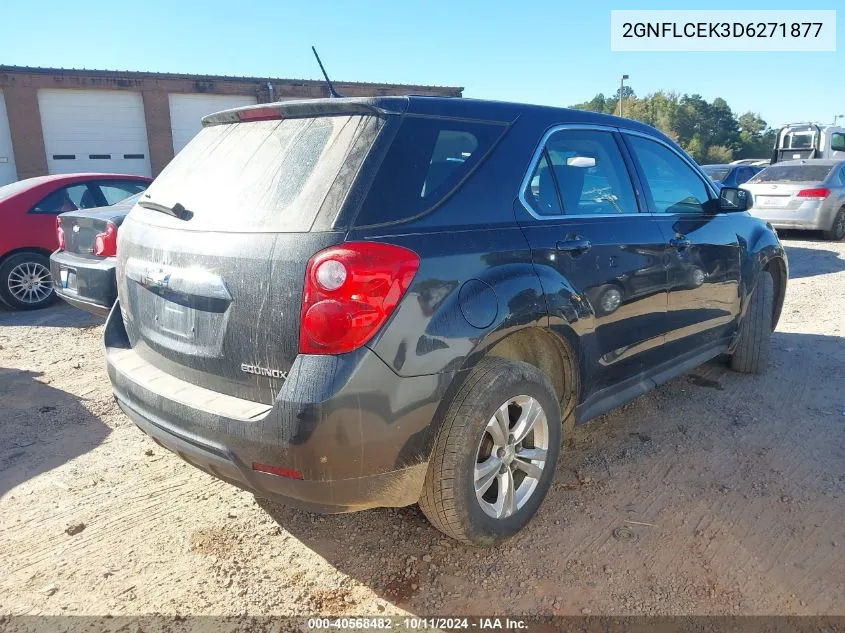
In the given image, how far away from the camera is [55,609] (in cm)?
228

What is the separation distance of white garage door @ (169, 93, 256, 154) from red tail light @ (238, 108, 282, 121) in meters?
22.6

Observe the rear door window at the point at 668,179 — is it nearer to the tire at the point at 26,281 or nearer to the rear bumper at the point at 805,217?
the tire at the point at 26,281

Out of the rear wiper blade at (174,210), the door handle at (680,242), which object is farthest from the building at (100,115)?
the rear wiper blade at (174,210)

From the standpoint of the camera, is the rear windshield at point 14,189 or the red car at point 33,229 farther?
the rear windshield at point 14,189

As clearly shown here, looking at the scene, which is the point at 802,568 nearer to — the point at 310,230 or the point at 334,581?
the point at 334,581

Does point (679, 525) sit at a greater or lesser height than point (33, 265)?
lesser

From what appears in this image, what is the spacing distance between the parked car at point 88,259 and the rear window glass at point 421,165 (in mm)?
3330

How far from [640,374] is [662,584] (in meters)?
1.23

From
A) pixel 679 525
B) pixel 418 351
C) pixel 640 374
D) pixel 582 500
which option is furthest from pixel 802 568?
pixel 418 351

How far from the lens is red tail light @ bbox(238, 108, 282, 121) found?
2518 mm

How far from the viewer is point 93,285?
16.3 feet

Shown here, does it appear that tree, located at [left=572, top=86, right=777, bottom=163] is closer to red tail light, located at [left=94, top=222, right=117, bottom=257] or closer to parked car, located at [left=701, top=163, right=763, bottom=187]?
parked car, located at [left=701, top=163, right=763, bottom=187]

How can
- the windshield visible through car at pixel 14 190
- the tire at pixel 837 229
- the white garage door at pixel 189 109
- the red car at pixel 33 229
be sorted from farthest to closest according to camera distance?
the white garage door at pixel 189 109
the tire at pixel 837 229
the windshield visible through car at pixel 14 190
the red car at pixel 33 229

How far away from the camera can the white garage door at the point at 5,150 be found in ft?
66.7
